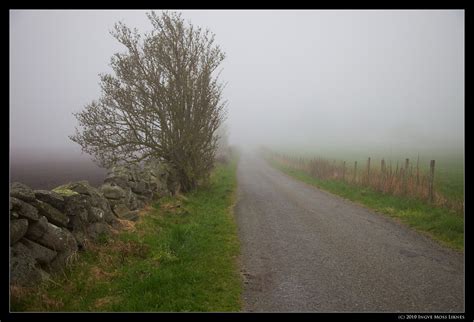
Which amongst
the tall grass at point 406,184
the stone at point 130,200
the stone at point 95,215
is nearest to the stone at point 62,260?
the stone at point 95,215

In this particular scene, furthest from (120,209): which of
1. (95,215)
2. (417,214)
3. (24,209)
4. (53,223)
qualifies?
Result: (417,214)

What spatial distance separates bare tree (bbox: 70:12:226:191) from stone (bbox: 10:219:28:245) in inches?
395

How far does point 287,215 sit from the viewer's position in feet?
44.3

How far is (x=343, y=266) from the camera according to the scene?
7.89m

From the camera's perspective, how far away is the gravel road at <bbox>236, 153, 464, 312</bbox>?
6188 millimetres

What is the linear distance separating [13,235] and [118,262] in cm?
249

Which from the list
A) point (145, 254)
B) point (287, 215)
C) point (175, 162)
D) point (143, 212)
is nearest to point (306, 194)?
point (287, 215)

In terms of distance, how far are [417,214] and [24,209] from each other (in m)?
13.4

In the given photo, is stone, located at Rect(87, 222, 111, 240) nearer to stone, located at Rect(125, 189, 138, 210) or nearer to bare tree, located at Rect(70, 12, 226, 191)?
stone, located at Rect(125, 189, 138, 210)

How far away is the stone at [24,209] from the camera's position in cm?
674

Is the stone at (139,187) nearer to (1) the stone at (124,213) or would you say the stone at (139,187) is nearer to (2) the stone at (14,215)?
(1) the stone at (124,213)

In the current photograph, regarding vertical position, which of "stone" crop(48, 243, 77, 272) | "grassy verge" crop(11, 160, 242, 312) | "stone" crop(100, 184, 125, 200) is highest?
"stone" crop(100, 184, 125, 200)

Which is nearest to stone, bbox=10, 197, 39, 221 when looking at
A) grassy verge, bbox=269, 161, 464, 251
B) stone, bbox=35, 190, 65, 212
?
stone, bbox=35, 190, 65, 212
